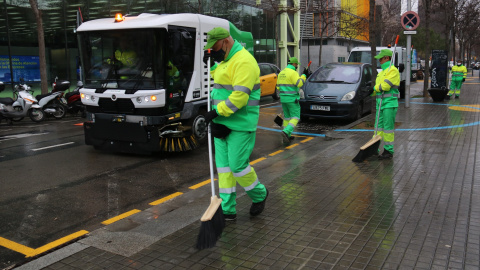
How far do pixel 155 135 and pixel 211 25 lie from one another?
278 cm

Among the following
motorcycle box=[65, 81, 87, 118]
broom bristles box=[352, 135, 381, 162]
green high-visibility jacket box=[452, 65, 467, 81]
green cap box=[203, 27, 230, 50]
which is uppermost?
green cap box=[203, 27, 230, 50]

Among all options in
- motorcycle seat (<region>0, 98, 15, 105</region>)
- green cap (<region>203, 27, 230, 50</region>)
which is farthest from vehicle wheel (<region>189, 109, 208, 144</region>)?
motorcycle seat (<region>0, 98, 15, 105</region>)

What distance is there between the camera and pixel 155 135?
814 centimetres

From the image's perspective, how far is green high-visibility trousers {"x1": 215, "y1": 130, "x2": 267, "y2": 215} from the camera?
14.8ft

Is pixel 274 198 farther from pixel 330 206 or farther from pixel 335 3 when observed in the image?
pixel 335 3

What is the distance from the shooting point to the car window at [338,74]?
13.3 meters

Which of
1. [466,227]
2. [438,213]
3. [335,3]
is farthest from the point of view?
[335,3]

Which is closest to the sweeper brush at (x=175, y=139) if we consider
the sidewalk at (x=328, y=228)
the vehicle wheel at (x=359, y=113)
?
the sidewalk at (x=328, y=228)

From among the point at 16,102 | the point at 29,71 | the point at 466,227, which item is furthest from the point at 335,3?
the point at 466,227

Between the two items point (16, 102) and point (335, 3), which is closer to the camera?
point (16, 102)

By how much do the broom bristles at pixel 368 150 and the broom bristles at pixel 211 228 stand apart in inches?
155

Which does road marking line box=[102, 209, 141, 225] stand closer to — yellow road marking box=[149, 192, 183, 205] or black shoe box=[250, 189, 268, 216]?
yellow road marking box=[149, 192, 183, 205]

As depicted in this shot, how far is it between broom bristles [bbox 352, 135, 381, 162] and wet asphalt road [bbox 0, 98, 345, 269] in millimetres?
2069

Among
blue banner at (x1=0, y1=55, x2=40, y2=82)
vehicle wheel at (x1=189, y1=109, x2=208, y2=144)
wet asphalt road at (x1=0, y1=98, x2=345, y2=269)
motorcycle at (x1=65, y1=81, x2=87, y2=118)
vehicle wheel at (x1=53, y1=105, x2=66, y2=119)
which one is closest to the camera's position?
wet asphalt road at (x1=0, y1=98, x2=345, y2=269)
